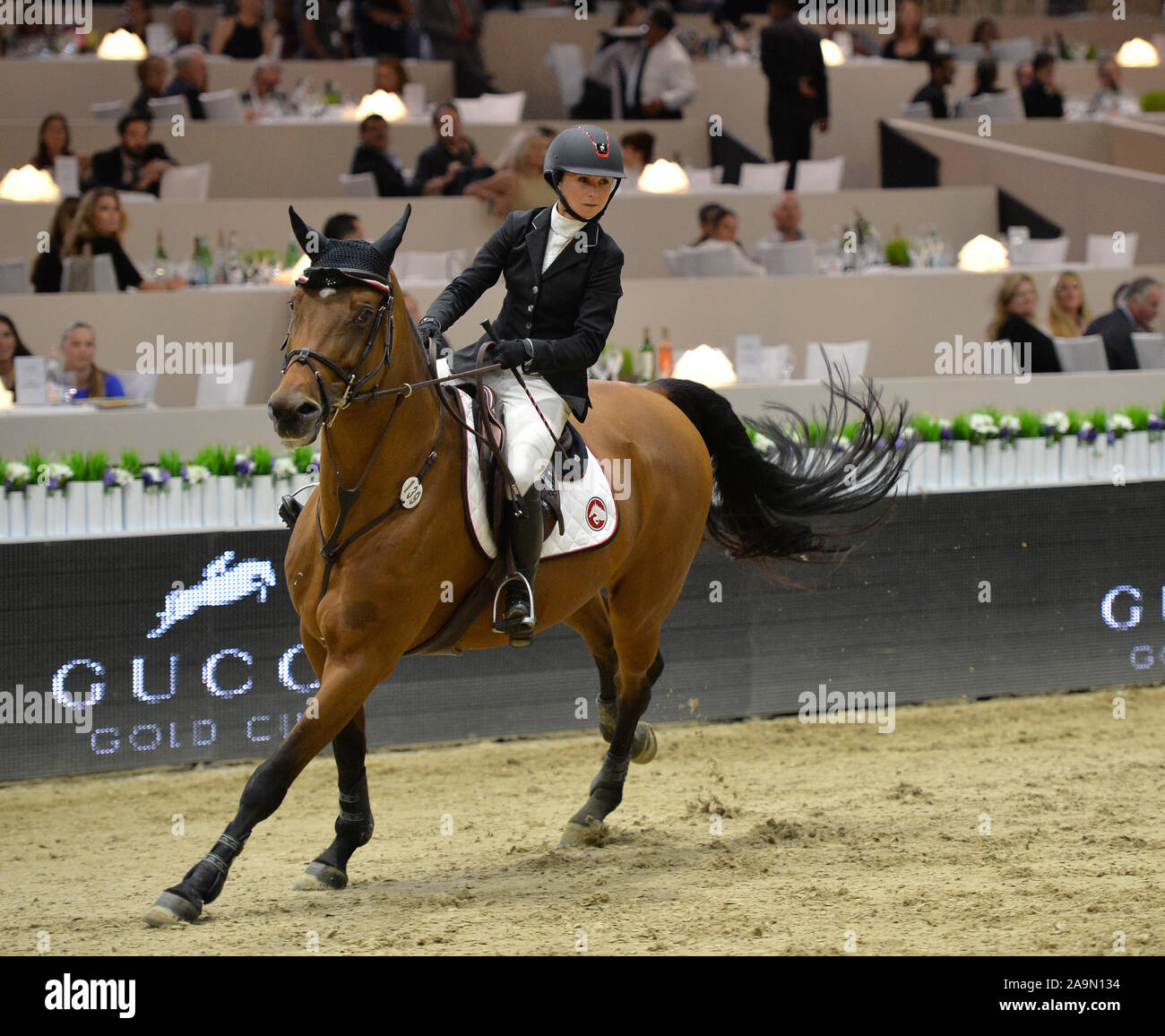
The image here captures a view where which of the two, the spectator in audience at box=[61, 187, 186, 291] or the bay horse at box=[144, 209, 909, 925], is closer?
the bay horse at box=[144, 209, 909, 925]

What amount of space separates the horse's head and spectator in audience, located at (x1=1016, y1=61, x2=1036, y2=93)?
49.1 feet

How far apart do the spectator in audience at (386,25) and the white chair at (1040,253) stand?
23.2 feet

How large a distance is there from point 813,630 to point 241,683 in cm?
316

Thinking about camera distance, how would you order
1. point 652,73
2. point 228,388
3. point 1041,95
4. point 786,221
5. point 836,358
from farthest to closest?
1. point 1041,95
2. point 652,73
3. point 786,221
4. point 836,358
5. point 228,388

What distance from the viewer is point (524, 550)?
5.25 metres

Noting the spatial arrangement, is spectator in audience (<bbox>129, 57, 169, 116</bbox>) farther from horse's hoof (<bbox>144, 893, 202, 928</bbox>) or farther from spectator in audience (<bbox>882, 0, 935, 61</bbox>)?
horse's hoof (<bbox>144, 893, 202, 928</bbox>)

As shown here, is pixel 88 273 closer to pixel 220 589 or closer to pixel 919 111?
pixel 220 589

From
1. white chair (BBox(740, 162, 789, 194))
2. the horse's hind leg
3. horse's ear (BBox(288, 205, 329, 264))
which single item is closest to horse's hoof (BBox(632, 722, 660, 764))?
the horse's hind leg

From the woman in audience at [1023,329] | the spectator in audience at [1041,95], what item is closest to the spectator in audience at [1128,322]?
the woman in audience at [1023,329]

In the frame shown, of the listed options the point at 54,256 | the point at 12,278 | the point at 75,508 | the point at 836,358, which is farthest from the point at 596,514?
the point at 12,278

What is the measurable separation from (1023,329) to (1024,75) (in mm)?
8325

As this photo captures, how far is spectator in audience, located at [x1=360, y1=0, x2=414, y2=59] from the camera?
57.1ft

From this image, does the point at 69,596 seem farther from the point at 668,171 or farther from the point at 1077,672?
the point at 668,171

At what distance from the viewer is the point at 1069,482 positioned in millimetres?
8805
